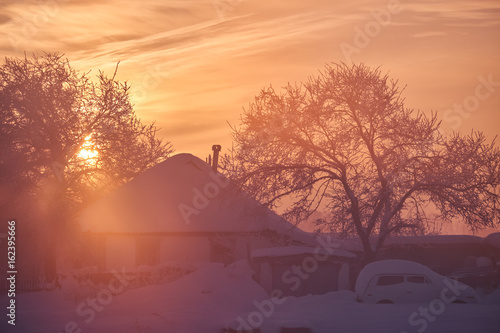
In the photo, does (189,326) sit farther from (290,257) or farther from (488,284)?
(488,284)

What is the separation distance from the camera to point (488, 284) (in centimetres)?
2755

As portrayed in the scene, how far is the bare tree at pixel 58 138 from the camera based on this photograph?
32250 millimetres

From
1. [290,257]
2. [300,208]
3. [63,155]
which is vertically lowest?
[290,257]

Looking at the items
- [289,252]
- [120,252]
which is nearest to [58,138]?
[120,252]

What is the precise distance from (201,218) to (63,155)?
8200 mm

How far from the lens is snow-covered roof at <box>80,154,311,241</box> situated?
30.8m

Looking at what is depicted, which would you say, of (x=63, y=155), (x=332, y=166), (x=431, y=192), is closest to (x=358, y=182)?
(x=332, y=166)

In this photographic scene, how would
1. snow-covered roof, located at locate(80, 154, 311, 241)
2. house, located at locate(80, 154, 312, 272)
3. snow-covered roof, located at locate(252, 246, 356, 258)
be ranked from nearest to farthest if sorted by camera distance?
snow-covered roof, located at locate(252, 246, 356, 258)
house, located at locate(80, 154, 312, 272)
snow-covered roof, located at locate(80, 154, 311, 241)

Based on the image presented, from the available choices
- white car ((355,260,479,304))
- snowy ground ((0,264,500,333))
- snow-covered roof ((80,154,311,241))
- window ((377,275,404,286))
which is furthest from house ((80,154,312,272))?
window ((377,275,404,286))

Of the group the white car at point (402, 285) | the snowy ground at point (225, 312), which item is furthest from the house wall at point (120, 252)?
the white car at point (402, 285)

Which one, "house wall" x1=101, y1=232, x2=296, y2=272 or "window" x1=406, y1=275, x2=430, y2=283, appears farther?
"house wall" x1=101, y1=232, x2=296, y2=272

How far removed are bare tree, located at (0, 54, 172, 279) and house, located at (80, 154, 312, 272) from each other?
1.91 meters

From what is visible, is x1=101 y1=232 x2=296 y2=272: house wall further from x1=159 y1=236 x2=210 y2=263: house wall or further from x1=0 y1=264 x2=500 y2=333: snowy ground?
x1=0 y1=264 x2=500 y2=333: snowy ground

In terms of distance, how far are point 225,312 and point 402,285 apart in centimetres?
687
